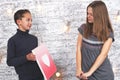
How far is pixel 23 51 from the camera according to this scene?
1.81 metres

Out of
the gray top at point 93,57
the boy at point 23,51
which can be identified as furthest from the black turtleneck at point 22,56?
the gray top at point 93,57

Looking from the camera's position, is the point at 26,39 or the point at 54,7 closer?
the point at 26,39

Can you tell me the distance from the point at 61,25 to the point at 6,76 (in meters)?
0.56

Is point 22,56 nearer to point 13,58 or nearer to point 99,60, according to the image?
point 13,58

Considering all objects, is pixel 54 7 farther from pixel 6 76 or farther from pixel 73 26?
pixel 6 76

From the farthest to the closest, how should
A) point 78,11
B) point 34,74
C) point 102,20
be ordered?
point 78,11 → point 34,74 → point 102,20

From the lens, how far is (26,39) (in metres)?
1.83

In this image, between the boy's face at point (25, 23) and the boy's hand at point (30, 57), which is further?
the boy's face at point (25, 23)

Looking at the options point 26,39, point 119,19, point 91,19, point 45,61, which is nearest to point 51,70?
point 45,61

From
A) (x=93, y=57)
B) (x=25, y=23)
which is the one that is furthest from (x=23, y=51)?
(x=93, y=57)

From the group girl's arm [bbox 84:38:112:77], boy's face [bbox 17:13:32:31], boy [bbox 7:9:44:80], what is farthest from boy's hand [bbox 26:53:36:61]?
girl's arm [bbox 84:38:112:77]

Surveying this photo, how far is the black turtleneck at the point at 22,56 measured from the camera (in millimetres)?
1776

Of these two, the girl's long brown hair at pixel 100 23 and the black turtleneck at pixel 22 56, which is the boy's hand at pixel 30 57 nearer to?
the black turtleneck at pixel 22 56

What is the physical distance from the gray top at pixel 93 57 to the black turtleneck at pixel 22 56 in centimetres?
30
